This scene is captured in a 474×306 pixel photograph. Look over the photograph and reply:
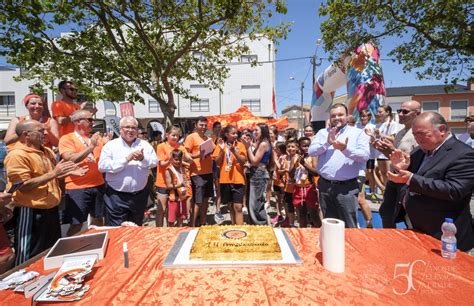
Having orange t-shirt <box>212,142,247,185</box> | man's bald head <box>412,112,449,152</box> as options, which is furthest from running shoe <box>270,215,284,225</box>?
man's bald head <box>412,112,449,152</box>

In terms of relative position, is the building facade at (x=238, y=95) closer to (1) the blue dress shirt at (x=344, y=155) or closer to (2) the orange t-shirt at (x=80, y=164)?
(2) the orange t-shirt at (x=80, y=164)

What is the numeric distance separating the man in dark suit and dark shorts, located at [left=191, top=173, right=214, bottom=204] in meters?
2.87

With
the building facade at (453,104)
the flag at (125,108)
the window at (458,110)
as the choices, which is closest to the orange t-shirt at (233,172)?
the flag at (125,108)

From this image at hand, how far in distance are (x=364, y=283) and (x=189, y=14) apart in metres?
6.28

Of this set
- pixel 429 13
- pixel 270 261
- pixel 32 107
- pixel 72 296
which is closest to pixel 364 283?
pixel 270 261

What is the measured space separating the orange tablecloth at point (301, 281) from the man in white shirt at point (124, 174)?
141 cm

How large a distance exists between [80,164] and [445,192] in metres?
3.56

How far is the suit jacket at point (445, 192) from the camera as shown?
1805 mm

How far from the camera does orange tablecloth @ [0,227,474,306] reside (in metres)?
1.13

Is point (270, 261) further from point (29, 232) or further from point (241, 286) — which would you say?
point (29, 232)

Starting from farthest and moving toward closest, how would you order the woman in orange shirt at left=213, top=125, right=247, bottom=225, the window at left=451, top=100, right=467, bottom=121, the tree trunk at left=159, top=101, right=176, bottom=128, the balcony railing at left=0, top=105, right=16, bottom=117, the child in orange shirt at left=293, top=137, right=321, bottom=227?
1. the window at left=451, top=100, right=467, bottom=121
2. the balcony railing at left=0, top=105, right=16, bottom=117
3. the tree trunk at left=159, top=101, right=176, bottom=128
4. the woman in orange shirt at left=213, top=125, right=247, bottom=225
5. the child in orange shirt at left=293, top=137, right=321, bottom=227

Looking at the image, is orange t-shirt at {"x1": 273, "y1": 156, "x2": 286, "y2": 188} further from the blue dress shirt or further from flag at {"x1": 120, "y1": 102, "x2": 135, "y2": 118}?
flag at {"x1": 120, "y1": 102, "x2": 135, "y2": 118}

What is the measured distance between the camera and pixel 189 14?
5.95 metres

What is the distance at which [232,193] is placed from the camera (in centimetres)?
407
